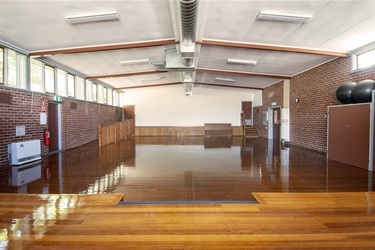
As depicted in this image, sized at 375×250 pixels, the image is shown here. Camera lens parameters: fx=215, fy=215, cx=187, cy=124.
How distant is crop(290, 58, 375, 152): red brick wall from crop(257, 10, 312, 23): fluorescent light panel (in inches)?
98.7

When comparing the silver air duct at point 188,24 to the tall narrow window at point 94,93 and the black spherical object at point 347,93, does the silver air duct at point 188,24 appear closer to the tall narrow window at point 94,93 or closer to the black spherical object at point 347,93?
the black spherical object at point 347,93

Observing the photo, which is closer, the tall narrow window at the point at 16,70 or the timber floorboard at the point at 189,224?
the timber floorboard at the point at 189,224

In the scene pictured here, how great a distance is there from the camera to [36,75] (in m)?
6.71

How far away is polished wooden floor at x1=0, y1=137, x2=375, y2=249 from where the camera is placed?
2.02 meters

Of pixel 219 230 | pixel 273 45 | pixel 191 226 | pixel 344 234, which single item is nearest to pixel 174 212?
pixel 191 226

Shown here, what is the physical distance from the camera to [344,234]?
212 centimetres

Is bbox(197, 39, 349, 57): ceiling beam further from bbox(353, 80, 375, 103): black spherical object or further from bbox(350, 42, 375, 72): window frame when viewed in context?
bbox(353, 80, 375, 103): black spherical object

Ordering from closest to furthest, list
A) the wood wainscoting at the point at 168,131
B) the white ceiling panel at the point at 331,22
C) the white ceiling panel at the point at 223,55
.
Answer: the white ceiling panel at the point at 331,22, the white ceiling panel at the point at 223,55, the wood wainscoting at the point at 168,131

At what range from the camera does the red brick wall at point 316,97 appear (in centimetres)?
643

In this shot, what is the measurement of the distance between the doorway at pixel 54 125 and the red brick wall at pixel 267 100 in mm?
9660

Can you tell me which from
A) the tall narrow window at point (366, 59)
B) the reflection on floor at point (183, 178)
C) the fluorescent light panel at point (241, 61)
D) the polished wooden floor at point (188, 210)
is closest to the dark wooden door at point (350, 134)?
the reflection on floor at point (183, 178)

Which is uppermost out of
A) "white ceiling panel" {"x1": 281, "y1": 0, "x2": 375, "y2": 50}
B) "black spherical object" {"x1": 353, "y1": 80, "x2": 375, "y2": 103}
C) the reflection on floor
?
A: "white ceiling panel" {"x1": 281, "y1": 0, "x2": 375, "y2": 50}

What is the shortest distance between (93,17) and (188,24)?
200 cm

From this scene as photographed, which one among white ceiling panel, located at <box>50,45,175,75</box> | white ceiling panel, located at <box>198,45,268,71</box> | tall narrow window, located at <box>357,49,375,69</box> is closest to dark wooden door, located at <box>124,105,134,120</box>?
white ceiling panel, located at <box>50,45,175,75</box>
